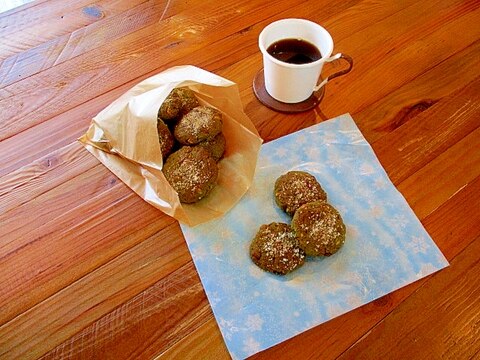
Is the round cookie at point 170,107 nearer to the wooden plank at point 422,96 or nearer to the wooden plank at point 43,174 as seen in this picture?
the wooden plank at point 43,174

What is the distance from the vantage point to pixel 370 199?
28.7 inches

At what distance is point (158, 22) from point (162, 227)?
0.55 m

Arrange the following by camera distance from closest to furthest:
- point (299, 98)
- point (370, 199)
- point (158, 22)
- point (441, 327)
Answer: point (441, 327) → point (370, 199) → point (299, 98) → point (158, 22)

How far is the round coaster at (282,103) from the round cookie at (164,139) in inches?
8.8

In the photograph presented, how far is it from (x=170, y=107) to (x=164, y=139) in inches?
2.5

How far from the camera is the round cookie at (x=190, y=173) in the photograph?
69 cm

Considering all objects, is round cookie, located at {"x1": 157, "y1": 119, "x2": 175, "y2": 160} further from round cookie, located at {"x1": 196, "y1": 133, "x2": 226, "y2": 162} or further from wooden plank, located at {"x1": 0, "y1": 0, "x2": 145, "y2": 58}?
wooden plank, located at {"x1": 0, "y1": 0, "x2": 145, "y2": 58}

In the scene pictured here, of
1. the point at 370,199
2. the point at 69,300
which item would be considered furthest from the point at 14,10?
the point at 370,199

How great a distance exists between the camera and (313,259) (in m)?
0.66

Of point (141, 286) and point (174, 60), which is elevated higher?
point (174, 60)

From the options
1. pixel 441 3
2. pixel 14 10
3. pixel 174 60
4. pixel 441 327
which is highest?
pixel 14 10

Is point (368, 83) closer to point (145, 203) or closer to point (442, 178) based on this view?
point (442, 178)

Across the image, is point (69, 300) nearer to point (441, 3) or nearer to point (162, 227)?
point (162, 227)

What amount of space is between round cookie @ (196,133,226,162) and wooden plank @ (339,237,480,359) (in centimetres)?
40
